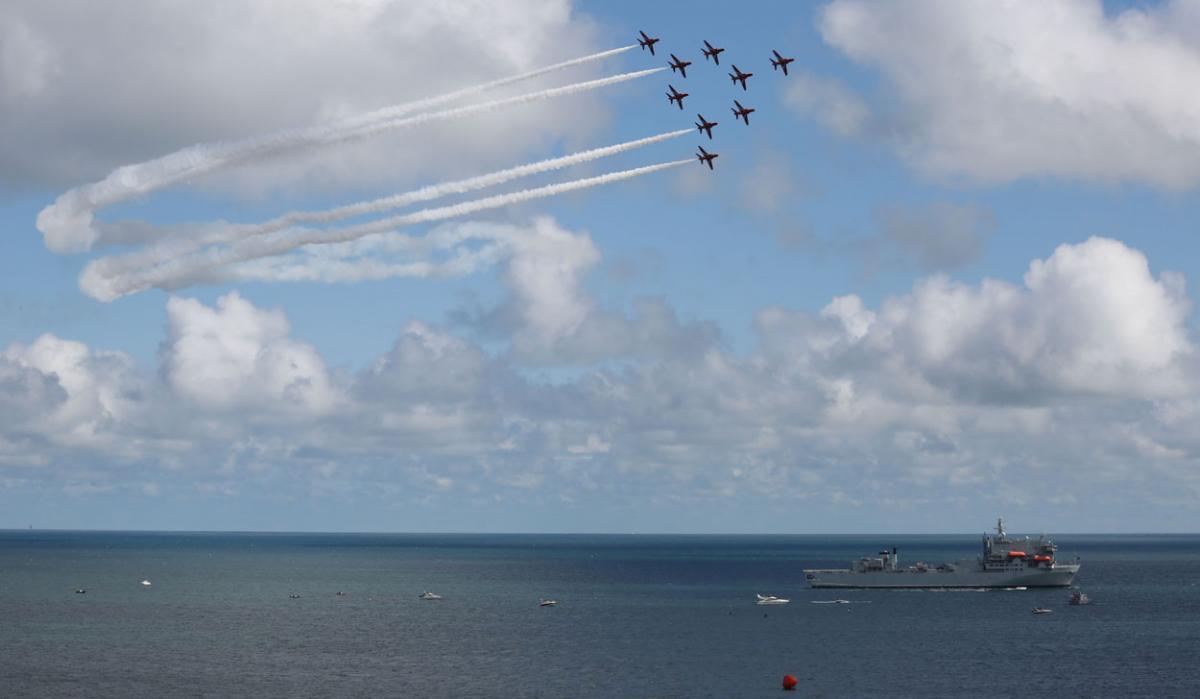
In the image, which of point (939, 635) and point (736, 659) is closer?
point (736, 659)

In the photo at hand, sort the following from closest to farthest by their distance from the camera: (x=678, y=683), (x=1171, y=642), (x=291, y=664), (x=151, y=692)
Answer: (x=151, y=692), (x=678, y=683), (x=291, y=664), (x=1171, y=642)

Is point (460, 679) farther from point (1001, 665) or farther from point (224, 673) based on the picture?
point (1001, 665)

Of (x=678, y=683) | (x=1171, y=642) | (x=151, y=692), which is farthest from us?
(x=1171, y=642)

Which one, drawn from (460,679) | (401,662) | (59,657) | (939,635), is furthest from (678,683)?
(59,657)

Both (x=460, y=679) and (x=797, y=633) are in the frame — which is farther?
(x=797, y=633)

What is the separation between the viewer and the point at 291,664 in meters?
151

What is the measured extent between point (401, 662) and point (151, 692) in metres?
33.3

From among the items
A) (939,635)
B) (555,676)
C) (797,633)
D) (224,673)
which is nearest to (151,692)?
(224,673)

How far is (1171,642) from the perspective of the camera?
180m

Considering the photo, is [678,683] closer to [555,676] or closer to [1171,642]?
[555,676]

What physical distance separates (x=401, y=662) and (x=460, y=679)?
1538cm

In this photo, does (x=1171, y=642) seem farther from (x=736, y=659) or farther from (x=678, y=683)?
(x=678, y=683)

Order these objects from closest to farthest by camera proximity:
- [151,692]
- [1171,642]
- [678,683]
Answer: [151,692]
[678,683]
[1171,642]

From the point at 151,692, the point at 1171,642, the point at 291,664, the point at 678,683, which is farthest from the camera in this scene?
the point at 1171,642
